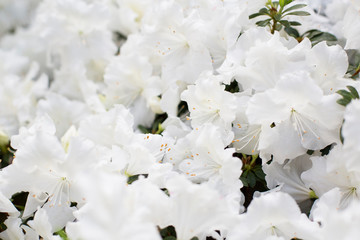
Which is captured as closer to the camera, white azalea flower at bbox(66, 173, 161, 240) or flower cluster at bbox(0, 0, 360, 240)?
white azalea flower at bbox(66, 173, 161, 240)

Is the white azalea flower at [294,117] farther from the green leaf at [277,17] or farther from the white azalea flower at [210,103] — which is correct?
the green leaf at [277,17]

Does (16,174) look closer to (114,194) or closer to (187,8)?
(114,194)

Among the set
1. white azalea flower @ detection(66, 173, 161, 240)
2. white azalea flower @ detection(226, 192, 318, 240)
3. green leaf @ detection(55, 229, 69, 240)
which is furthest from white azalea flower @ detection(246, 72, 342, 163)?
green leaf @ detection(55, 229, 69, 240)

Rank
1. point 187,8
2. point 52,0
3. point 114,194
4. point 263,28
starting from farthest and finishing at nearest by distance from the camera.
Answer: point 52,0, point 187,8, point 263,28, point 114,194

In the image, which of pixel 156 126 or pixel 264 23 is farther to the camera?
pixel 156 126

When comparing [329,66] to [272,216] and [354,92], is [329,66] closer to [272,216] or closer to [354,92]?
[354,92]

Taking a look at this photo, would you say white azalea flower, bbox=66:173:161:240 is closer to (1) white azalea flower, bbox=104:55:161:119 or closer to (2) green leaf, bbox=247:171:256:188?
(2) green leaf, bbox=247:171:256:188

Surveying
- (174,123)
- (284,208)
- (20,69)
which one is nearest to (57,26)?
(20,69)

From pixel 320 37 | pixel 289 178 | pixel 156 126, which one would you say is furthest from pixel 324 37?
pixel 156 126

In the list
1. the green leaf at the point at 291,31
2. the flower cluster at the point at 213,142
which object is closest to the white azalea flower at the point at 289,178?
the flower cluster at the point at 213,142
